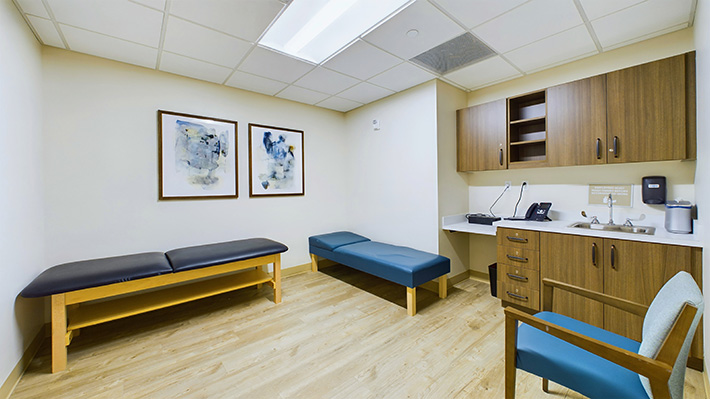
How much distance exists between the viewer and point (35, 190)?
226cm

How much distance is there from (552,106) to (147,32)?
364 centimetres

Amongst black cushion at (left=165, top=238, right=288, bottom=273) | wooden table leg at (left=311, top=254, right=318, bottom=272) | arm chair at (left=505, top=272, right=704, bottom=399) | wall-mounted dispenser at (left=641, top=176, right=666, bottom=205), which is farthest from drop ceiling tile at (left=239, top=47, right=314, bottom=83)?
wall-mounted dispenser at (left=641, top=176, right=666, bottom=205)

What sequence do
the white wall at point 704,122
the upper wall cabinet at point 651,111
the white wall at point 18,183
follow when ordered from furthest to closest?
the upper wall cabinet at point 651,111 < the white wall at point 18,183 < the white wall at point 704,122

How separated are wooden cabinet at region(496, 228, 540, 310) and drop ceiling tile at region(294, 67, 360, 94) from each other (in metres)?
2.32

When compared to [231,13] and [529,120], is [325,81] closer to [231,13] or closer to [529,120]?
[231,13]

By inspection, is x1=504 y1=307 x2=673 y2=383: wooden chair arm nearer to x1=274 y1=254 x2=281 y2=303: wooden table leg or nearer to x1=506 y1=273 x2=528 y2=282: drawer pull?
x1=506 y1=273 x2=528 y2=282: drawer pull

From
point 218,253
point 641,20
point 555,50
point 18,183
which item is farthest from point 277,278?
point 641,20

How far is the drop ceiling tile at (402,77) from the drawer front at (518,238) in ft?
6.03

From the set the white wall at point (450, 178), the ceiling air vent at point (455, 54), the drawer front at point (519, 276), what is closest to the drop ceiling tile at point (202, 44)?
the ceiling air vent at point (455, 54)

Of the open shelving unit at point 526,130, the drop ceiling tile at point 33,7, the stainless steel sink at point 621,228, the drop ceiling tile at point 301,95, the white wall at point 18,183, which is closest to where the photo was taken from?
the white wall at point 18,183

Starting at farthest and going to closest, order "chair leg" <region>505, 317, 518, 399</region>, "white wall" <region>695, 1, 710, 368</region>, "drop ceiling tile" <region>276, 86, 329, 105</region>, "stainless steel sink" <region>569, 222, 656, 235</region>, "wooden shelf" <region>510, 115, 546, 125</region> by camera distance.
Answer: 1. "drop ceiling tile" <region>276, 86, 329, 105</region>
2. "wooden shelf" <region>510, 115, 546, 125</region>
3. "stainless steel sink" <region>569, 222, 656, 235</region>
4. "white wall" <region>695, 1, 710, 368</region>
5. "chair leg" <region>505, 317, 518, 399</region>

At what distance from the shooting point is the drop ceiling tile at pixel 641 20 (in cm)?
198

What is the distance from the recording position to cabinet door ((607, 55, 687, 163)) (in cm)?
210

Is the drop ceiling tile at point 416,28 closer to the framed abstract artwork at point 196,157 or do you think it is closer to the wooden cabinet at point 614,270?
the wooden cabinet at point 614,270
